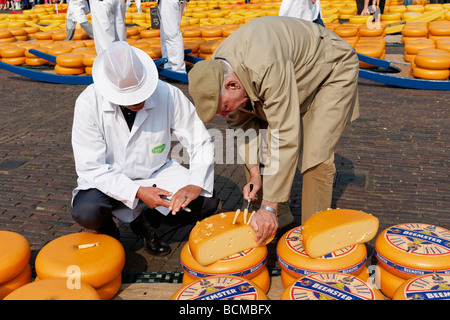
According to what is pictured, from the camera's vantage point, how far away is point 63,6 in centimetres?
1898

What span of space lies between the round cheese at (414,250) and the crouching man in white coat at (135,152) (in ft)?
3.81

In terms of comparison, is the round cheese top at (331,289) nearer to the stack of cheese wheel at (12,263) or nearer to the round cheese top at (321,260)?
the round cheese top at (321,260)

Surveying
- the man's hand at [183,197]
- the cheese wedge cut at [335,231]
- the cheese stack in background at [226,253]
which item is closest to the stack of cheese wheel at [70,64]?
the man's hand at [183,197]

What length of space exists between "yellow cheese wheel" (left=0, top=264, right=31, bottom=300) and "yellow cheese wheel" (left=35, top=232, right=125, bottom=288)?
0.41 feet

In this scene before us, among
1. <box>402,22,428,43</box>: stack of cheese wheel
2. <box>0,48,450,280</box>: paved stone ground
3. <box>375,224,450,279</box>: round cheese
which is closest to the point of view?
<box>375,224,450,279</box>: round cheese

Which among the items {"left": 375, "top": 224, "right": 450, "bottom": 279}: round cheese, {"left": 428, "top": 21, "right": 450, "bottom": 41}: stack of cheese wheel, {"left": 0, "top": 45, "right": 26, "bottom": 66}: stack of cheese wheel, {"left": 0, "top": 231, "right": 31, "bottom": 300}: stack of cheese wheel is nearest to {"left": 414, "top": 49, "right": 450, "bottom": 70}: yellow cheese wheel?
{"left": 428, "top": 21, "right": 450, "bottom": 41}: stack of cheese wheel

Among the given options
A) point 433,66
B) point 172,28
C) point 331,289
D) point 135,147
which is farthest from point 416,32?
point 331,289

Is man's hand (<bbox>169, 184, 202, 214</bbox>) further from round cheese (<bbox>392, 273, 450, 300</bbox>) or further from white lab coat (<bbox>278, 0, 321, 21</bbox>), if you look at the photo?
white lab coat (<bbox>278, 0, 321, 21</bbox>)

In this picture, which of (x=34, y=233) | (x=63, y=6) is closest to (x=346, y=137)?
(x=34, y=233)

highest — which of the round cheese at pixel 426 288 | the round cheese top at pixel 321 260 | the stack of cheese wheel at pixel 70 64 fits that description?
the round cheese at pixel 426 288

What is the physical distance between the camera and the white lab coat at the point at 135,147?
2645 millimetres

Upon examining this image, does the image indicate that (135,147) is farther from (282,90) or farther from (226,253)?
(282,90)

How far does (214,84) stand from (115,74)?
72 centimetres

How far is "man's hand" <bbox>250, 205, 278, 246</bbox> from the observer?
7.18 feet
